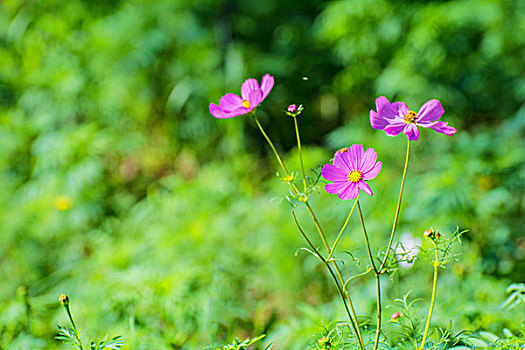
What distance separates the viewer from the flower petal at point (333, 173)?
0.64 metres

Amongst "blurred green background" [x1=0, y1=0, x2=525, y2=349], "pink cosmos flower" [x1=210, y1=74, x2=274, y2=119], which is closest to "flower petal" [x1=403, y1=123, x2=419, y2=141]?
"pink cosmos flower" [x1=210, y1=74, x2=274, y2=119]

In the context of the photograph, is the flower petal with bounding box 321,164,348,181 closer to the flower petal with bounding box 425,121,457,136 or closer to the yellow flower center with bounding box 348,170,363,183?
the yellow flower center with bounding box 348,170,363,183

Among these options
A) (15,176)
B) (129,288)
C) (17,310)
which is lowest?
(17,310)

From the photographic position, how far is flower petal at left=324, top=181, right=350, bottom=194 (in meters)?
0.63

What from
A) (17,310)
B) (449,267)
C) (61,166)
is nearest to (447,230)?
(449,267)

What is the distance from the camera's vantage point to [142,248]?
1537 mm

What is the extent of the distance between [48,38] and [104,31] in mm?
388

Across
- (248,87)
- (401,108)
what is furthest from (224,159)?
(401,108)

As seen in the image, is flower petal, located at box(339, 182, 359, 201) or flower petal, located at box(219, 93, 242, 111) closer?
flower petal, located at box(339, 182, 359, 201)

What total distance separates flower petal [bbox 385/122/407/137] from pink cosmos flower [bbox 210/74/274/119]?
0.54 feet

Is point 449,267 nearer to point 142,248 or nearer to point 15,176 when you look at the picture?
point 142,248

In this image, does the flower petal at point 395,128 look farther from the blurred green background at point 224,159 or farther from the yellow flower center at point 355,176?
the blurred green background at point 224,159

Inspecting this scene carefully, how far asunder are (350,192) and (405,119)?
0.40ft

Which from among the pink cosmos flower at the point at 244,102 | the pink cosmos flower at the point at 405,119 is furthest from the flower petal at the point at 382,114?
the pink cosmos flower at the point at 244,102
